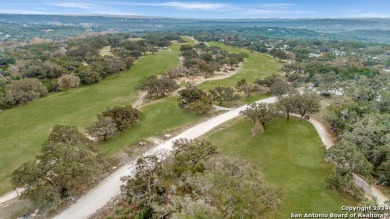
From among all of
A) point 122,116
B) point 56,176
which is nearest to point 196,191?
point 56,176

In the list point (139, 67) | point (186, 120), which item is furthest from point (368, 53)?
point (186, 120)

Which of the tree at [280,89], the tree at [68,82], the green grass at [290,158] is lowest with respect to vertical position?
the tree at [68,82]

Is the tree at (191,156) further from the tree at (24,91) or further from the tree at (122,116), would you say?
the tree at (24,91)

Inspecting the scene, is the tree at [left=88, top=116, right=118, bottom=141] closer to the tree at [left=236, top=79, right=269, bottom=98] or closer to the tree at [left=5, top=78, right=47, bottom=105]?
the tree at [left=5, top=78, right=47, bottom=105]

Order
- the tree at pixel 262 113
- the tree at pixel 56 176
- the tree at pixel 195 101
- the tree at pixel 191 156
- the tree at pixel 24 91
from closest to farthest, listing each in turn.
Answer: the tree at pixel 56 176
the tree at pixel 191 156
the tree at pixel 262 113
the tree at pixel 195 101
the tree at pixel 24 91

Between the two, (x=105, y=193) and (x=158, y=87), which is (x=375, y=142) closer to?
(x=105, y=193)

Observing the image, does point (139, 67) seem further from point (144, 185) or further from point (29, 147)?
point (144, 185)

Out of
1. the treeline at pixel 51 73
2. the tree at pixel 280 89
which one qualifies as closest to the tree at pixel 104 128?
the treeline at pixel 51 73
